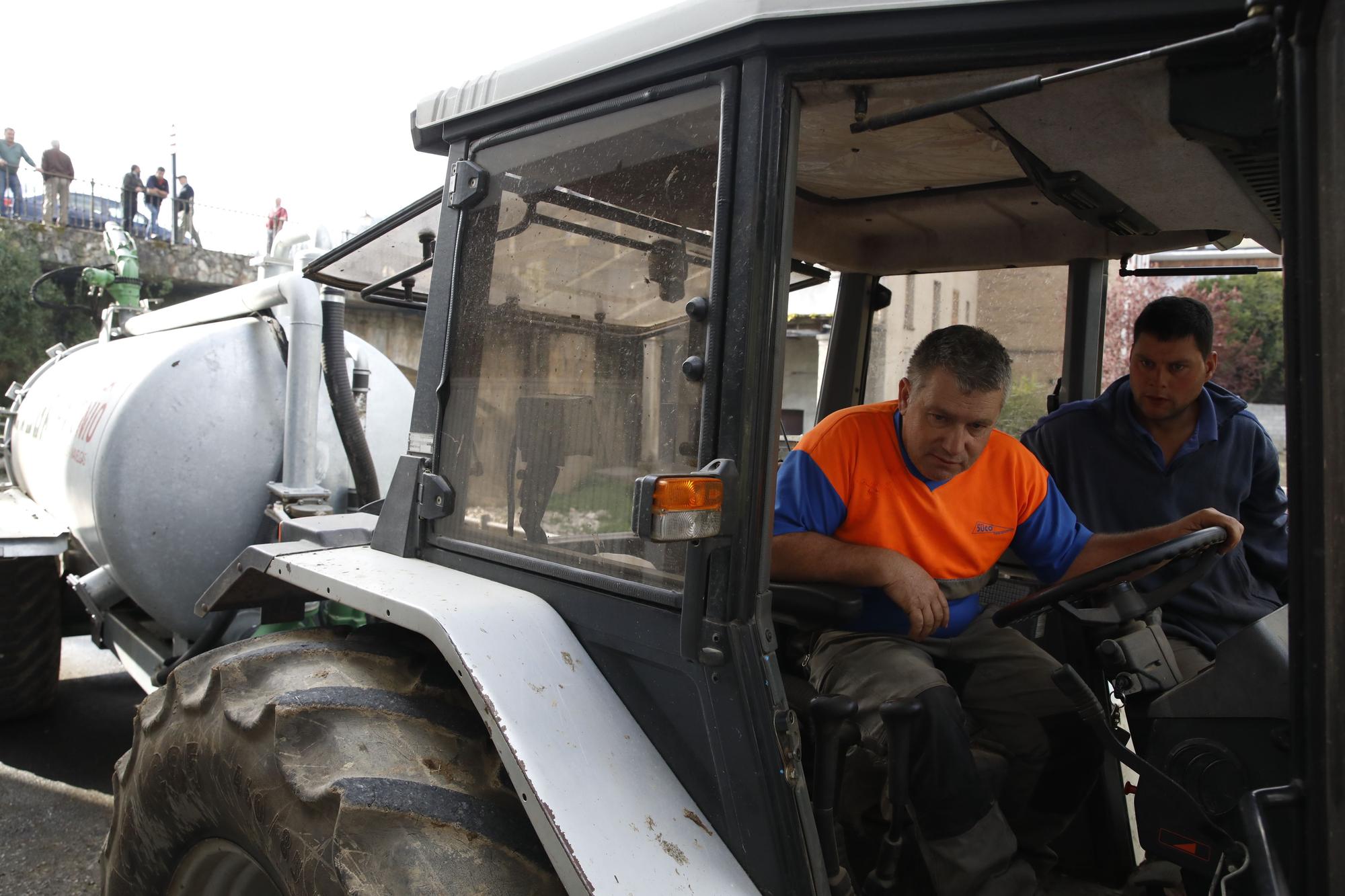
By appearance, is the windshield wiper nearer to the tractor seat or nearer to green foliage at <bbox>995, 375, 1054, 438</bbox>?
the tractor seat

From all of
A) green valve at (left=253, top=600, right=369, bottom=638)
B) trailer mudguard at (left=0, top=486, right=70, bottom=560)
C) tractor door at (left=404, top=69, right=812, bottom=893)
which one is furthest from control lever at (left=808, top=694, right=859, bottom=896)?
trailer mudguard at (left=0, top=486, right=70, bottom=560)

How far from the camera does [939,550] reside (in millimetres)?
2234

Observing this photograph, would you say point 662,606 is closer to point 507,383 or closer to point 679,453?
point 679,453

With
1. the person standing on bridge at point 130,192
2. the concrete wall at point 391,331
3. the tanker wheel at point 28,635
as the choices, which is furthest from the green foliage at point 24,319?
the tanker wheel at point 28,635

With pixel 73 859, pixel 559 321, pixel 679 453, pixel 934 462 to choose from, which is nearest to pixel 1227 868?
pixel 934 462

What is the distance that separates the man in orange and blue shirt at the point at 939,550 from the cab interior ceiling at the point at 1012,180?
42cm

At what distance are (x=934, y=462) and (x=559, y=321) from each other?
3.12 ft

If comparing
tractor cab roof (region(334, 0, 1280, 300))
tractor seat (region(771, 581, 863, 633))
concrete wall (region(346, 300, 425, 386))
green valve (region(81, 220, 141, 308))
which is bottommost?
tractor seat (region(771, 581, 863, 633))

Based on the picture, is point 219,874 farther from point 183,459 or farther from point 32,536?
point 32,536

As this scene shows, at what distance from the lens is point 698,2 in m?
1.53

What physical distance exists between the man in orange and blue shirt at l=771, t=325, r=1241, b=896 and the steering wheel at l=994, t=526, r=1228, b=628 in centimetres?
13

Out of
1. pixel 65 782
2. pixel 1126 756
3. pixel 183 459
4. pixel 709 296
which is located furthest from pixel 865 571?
pixel 65 782

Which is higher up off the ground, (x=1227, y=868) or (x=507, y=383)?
(x=507, y=383)

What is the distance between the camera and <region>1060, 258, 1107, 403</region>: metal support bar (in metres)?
2.96
